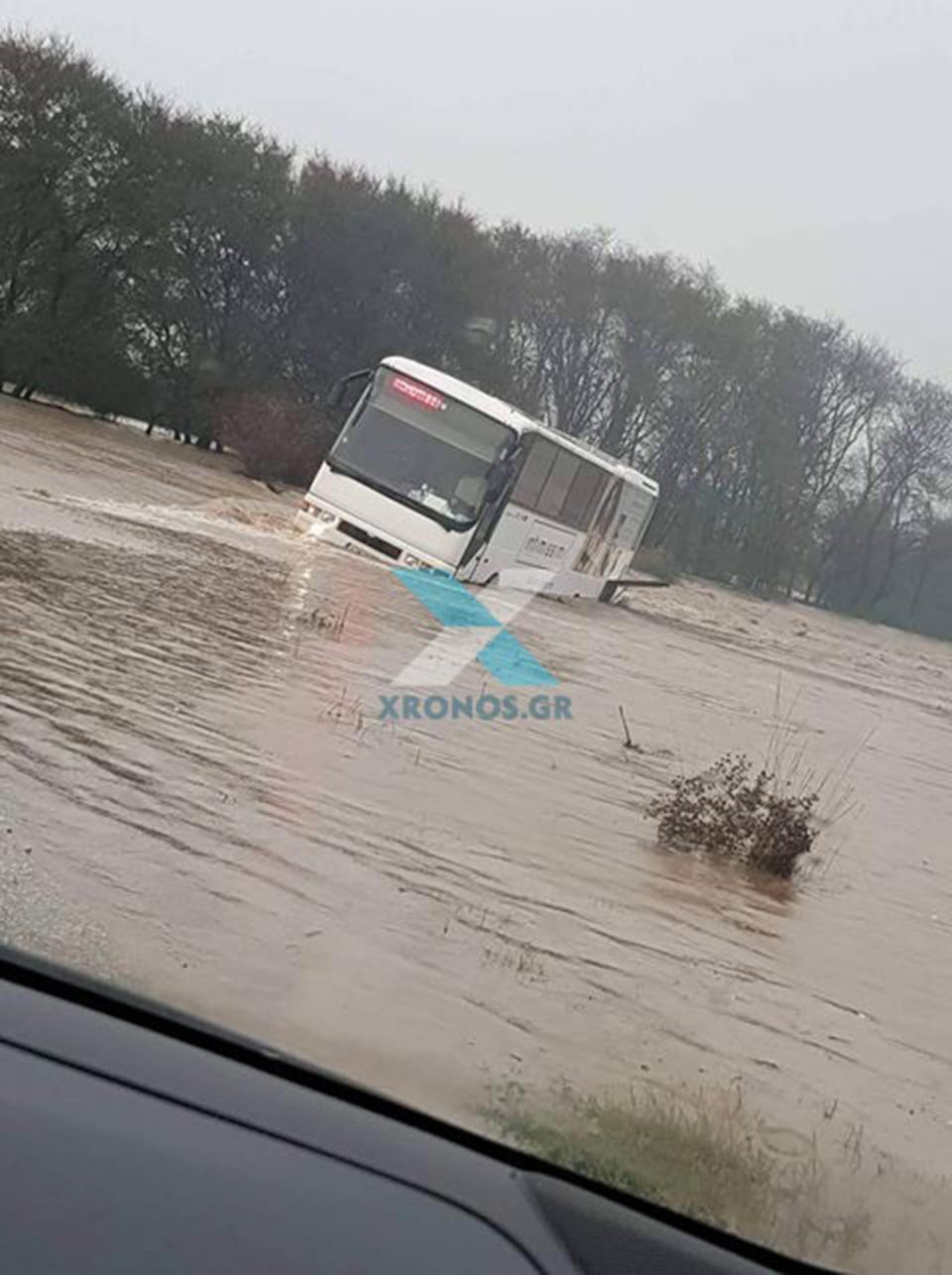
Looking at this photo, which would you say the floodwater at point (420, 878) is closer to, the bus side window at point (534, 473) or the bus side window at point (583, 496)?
the bus side window at point (534, 473)

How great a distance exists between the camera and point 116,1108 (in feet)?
6.14

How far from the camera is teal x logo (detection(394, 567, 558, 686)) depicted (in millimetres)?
14477

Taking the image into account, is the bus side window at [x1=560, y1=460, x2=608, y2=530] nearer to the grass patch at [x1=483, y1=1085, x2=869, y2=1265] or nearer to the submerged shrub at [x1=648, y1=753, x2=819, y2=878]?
the submerged shrub at [x1=648, y1=753, x2=819, y2=878]

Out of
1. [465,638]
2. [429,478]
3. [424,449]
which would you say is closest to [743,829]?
[465,638]

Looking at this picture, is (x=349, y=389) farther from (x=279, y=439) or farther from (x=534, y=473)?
(x=279, y=439)

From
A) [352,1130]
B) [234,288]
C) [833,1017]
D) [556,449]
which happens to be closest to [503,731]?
[833,1017]

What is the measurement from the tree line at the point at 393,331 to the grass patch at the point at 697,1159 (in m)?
37.2

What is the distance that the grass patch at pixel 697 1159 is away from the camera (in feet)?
13.1

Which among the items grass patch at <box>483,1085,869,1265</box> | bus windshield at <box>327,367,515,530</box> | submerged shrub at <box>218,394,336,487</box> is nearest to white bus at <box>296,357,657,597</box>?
bus windshield at <box>327,367,515,530</box>

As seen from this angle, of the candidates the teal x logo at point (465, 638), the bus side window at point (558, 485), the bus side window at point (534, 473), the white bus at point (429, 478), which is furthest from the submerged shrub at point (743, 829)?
the bus side window at point (558, 485)

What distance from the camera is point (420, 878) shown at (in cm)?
686

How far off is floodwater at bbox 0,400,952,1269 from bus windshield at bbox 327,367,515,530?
6521 mm

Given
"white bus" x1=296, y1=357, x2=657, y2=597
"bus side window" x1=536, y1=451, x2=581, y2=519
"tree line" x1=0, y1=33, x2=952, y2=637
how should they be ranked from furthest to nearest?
"tree line" x1=0, y1=33, x2=952, y2=637 → "bus side window" x1=536, y1=451, x2=581, y2=519 → "white bus" x1=296, y1=357, x2=657, y2=597

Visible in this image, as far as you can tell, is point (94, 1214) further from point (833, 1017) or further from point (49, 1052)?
point (833, 1017)
